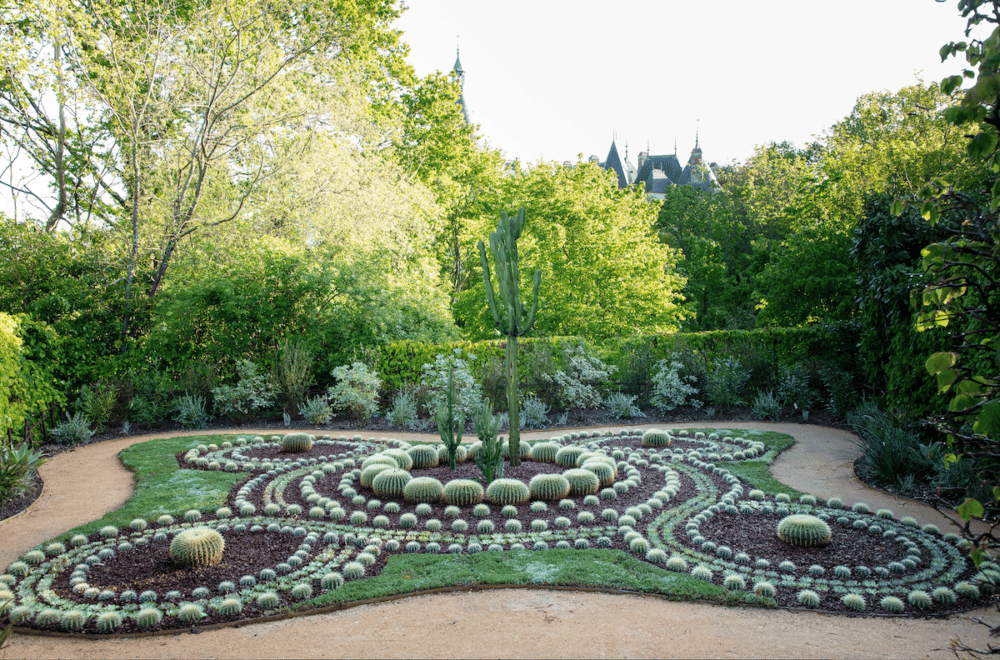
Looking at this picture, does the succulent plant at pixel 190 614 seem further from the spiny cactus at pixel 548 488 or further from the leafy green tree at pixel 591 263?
the leafy green tree at pixel 591 263

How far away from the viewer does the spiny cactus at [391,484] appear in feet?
21.6

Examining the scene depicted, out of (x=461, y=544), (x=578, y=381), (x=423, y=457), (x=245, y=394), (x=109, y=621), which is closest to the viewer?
(x=109, y=621)

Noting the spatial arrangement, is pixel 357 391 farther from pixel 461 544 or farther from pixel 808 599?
pixel 808 599

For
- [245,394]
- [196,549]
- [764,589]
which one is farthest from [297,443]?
[764,589]

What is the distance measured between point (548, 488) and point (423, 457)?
1857mm

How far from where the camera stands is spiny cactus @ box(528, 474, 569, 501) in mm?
6480

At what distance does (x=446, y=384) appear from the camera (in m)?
11.2

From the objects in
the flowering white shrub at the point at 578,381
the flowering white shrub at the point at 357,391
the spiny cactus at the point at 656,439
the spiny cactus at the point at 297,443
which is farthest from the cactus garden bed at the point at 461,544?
the flowering white shrub at the point at 578,381

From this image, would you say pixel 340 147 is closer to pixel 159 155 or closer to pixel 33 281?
pixel 159 155

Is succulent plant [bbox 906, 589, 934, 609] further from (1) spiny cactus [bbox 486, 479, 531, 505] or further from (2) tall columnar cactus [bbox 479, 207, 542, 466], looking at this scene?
(2) tall columnar cactus [bbox 479, 207, 542, 466]

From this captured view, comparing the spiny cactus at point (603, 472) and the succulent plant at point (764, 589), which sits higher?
the spiny cactus at point (603, 472)

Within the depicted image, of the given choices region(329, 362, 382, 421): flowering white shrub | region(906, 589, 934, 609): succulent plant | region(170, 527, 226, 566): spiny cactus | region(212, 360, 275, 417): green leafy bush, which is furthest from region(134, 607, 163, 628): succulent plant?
region(212, 360, 275, 417): green leafy bush

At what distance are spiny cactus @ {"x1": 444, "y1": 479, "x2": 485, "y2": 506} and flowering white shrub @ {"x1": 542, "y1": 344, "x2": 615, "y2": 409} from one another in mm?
5027

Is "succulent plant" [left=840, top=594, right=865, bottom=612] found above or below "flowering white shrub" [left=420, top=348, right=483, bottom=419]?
below
